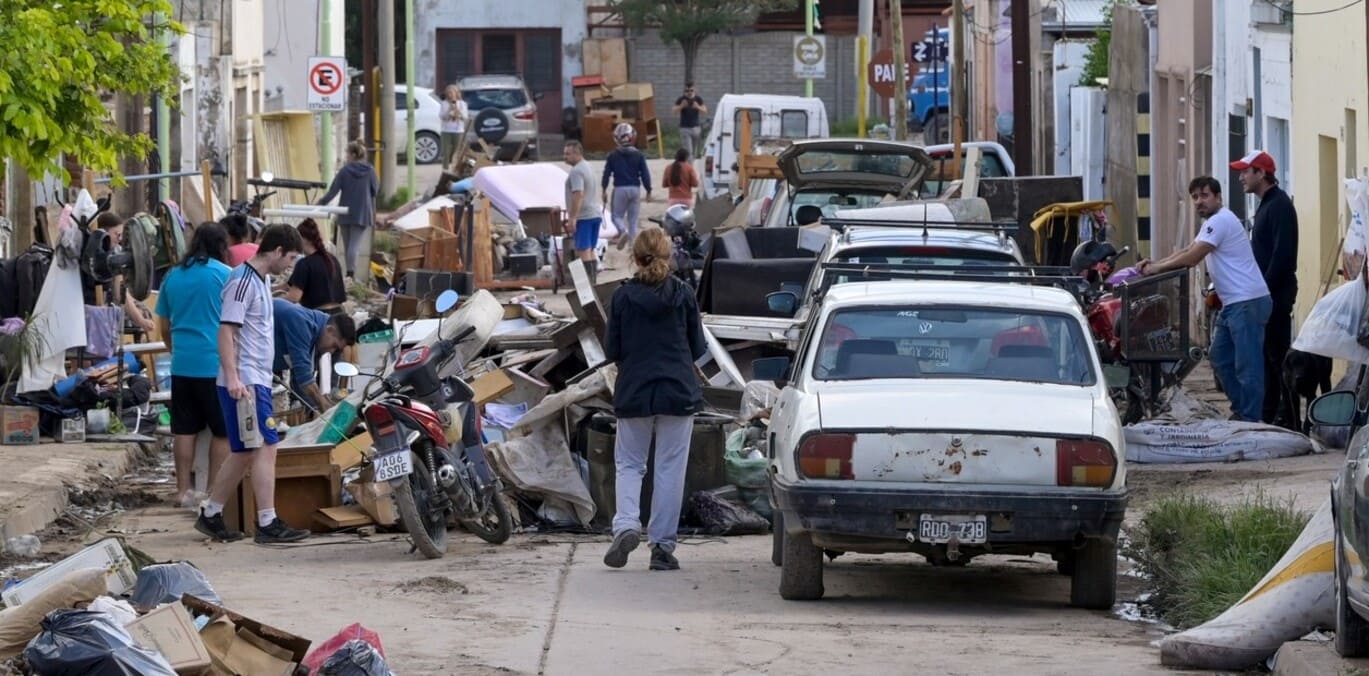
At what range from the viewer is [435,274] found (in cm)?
2214

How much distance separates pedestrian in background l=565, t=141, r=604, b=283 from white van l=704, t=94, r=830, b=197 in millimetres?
7439

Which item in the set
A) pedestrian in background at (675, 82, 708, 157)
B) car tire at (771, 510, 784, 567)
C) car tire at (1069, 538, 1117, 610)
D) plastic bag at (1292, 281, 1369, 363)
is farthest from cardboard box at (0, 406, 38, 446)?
pedestrian in background at (675, 82, 708, 157)

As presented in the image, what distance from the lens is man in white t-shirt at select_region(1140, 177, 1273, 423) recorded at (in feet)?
47.3

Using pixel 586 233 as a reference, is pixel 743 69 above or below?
above

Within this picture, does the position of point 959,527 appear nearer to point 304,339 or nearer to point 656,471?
point 656,471

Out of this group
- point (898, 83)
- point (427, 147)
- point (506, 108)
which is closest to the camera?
point (898, 83)

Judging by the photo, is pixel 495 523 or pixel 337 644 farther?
pixel 495 523

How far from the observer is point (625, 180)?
28.2m

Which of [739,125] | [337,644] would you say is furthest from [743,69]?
[337,644]

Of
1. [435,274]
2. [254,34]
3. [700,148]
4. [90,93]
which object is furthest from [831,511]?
[700,148]

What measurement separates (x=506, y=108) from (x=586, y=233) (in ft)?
83.4

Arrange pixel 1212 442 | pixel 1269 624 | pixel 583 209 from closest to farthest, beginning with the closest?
pixel 1269 624
pixel 1212 442
pixel 583 209

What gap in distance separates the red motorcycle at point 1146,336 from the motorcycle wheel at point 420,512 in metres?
5.44

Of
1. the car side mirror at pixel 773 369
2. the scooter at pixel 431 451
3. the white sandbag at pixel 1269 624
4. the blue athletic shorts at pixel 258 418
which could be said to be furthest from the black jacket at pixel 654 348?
the white sandbag at pixel 1269 624
